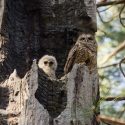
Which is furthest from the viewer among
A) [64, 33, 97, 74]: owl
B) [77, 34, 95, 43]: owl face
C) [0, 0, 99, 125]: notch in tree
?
[77, 34, 95, 43]: owl face

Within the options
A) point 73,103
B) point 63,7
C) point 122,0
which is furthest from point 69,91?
point 122,0

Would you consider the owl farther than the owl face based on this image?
No

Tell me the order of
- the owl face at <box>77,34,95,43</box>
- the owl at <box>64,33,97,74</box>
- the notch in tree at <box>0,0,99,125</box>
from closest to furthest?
1. the notch in tree at <box>0,0,99,125</box>
2. the owl at <box>64,33,97,74</box>
3. the owl face at <box>77,34,95,43</box>

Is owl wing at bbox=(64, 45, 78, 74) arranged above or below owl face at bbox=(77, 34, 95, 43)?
below

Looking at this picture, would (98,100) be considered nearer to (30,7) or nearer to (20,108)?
(20,108)

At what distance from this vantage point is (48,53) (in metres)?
3.22

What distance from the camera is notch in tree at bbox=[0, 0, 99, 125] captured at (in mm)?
2490

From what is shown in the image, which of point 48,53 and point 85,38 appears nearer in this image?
point 85,38

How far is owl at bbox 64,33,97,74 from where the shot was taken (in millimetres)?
2912

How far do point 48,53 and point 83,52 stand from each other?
1.11 feet

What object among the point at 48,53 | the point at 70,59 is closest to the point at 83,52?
the point at 70,59

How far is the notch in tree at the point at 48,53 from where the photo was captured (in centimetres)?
249

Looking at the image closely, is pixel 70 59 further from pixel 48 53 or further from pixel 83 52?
pixel 48 53

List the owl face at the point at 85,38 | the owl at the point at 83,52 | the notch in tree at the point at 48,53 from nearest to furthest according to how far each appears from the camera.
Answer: the notch in tree at the point at 48,53
the owl at the point at 83,52
the owl face at the point at 85,38
